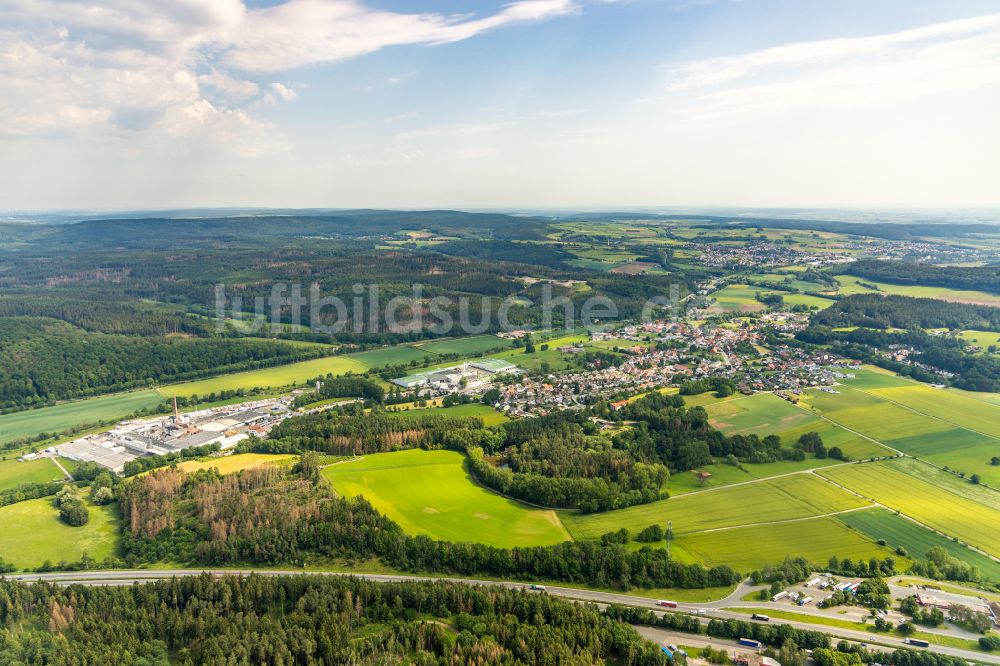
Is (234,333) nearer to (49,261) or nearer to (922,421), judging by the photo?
(922,421)

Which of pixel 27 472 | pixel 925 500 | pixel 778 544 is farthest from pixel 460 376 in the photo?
pixel 925 500

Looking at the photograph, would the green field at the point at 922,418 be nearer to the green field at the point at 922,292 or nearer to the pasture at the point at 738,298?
the pasture at the point at 738,298

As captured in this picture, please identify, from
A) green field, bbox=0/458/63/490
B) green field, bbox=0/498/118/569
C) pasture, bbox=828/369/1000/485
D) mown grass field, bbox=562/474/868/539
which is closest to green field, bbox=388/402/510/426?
→ mown grass field, bbox=562/474/868/539

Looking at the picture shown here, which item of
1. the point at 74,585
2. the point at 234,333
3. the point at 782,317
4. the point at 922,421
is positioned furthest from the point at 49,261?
the point at 922,421

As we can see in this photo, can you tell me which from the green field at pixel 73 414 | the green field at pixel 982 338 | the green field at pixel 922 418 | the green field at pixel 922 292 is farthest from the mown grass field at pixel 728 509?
the green field at pixel 922 292

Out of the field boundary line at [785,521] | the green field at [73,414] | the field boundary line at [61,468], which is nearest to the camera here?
the field boundary line at [785,521]

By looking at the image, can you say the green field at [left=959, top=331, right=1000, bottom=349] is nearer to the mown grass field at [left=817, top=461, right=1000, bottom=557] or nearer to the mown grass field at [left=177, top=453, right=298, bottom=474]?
the mown grass field at [left=817, top=461, right=1000, bottom=557]

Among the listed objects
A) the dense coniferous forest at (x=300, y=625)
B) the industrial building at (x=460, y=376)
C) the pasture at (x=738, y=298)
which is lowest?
the dense coniferous forest at (x=300, y=625)
